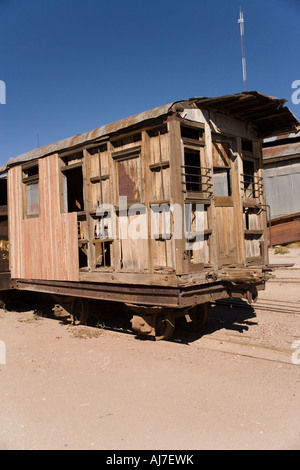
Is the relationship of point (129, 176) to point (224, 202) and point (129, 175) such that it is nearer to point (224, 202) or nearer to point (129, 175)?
point (129, 175)

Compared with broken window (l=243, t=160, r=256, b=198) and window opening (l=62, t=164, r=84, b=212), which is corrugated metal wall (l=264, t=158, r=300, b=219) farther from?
window opening (l=62, t=164, r=84, b=212)

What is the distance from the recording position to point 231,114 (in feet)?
24.6

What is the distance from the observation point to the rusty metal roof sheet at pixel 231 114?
6428mm

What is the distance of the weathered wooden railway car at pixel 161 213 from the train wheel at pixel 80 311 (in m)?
0.03

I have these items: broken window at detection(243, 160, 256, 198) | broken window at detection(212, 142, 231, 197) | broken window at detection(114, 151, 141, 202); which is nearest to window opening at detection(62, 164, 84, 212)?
broken window at detection(114, 151, 141, 202)

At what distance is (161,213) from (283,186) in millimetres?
12357

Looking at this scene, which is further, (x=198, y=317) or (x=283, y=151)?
(x=283, y=151)

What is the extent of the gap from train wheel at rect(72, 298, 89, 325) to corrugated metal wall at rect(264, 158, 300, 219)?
11.7 metres

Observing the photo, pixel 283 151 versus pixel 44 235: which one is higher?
pixel 283 151

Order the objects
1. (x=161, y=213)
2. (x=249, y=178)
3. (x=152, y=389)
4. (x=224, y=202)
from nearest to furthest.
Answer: (x=152, y=389), (x=161, y=213), (x=224, y=202), (x=249, y=178)

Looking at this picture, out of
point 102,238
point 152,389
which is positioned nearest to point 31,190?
point 102,238

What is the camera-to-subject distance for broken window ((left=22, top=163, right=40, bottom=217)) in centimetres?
907

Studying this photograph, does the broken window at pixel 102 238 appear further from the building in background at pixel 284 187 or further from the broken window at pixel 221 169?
the building in background at pixel 284 187

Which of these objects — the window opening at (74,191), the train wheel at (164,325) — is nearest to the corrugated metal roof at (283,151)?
the window opening at (74,191)
